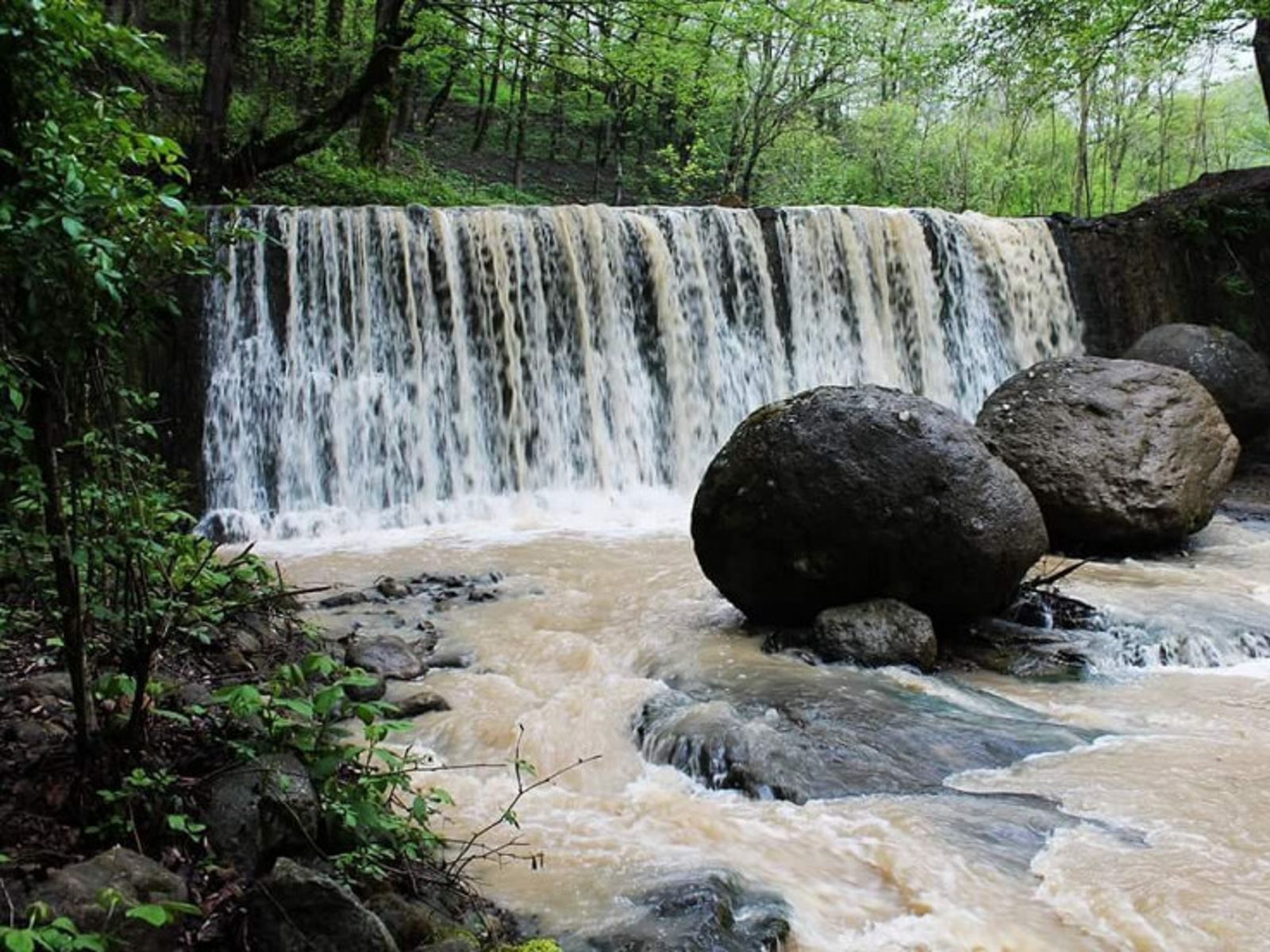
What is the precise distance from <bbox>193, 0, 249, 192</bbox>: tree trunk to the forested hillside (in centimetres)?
3

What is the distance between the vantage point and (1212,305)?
47.2ft

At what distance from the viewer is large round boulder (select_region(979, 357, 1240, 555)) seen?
8086mm

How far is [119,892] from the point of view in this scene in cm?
217

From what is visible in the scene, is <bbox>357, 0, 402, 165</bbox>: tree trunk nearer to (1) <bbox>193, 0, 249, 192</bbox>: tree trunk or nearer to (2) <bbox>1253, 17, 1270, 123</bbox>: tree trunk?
(1) <bbox>193, 0, 249, 192</bbox>: tree trunk

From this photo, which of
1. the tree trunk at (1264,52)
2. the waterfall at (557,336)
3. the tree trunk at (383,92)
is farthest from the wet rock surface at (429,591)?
the tree trunk at (1264,52)

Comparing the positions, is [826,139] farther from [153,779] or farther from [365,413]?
[153,779]

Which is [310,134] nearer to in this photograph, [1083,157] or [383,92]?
[383,92]

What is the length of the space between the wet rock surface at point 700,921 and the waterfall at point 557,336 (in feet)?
25.4

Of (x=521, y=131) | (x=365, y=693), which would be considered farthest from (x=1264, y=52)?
(x=365, y=693)

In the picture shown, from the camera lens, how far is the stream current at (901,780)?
10.4 ft

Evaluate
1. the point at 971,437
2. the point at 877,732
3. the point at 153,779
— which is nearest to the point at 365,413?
the point at 971,437

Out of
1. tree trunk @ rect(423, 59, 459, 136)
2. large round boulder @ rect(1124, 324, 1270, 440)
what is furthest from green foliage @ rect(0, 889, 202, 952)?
tree trunk @ rect(423, 59, 459, 136)

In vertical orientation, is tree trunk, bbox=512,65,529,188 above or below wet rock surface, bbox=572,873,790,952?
above

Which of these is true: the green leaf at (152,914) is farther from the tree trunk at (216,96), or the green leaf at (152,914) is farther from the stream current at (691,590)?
the tree trunk at (216,96)
